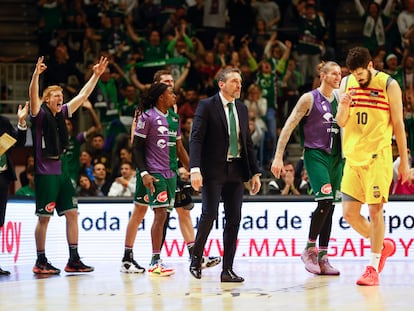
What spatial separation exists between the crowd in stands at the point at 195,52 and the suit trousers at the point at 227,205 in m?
6.17

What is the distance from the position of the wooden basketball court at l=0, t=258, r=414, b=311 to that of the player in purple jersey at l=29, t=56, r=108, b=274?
33 centimetres

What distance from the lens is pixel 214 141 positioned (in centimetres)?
1042

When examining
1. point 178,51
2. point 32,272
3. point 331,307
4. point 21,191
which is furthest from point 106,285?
point 178,51

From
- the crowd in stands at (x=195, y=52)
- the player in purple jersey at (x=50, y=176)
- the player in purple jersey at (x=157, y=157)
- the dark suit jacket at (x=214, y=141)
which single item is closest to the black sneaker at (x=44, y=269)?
the player in purple jersey at (x=50, y=176)

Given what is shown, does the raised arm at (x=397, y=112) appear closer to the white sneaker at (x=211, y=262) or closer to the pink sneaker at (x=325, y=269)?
the pink sneaker at (x=325, y=269)

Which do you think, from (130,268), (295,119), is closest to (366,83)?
(295,119)

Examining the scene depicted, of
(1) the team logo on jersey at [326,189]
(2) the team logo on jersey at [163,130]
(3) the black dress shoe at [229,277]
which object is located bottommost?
(3) the black dress shoe at [229,277]

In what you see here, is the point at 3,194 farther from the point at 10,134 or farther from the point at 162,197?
the point at 162,197

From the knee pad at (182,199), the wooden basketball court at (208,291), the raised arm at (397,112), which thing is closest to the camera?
the wooden basketball court at (208,291)

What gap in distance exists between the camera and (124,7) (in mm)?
20406

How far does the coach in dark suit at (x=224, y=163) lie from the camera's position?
10352 mm

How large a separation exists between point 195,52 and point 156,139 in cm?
832

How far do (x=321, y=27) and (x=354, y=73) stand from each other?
34.1 feet

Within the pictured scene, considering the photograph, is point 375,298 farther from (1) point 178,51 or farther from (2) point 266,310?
(1) point 178,51
